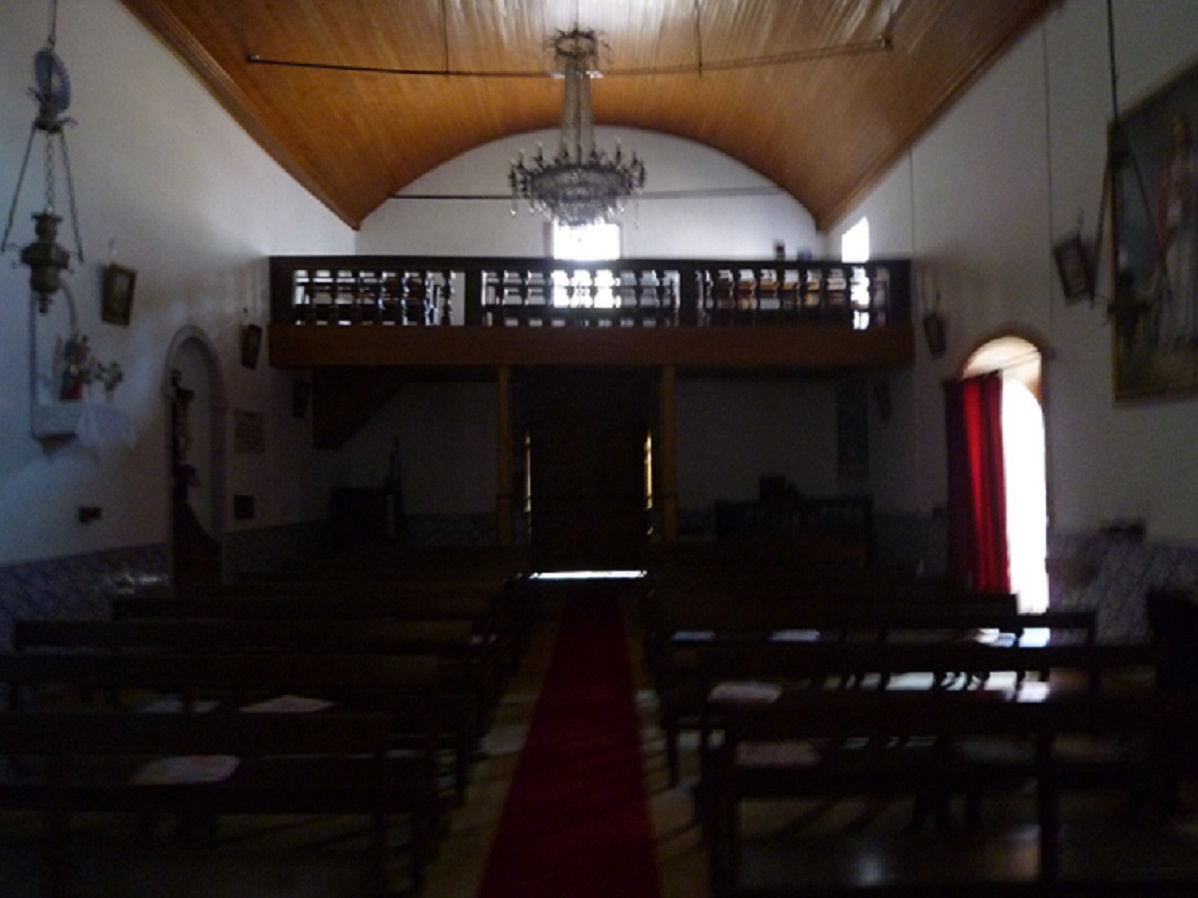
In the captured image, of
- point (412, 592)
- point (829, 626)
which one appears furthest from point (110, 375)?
point (829, 626)

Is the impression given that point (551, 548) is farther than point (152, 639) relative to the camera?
Yes

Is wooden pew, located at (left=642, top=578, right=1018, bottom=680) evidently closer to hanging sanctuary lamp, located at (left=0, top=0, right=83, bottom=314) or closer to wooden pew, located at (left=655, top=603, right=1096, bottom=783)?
wooden pew, located at (left=655, top=603, right=1096, bottom=783)

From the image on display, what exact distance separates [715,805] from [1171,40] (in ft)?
19.0

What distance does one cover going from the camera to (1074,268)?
755 cm

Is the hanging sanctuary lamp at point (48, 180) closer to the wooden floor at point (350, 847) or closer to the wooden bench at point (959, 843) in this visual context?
the wooden floor at point (350, 847)

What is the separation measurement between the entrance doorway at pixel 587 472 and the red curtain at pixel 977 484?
18.3ft

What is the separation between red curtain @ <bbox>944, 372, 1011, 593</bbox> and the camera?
9070 millimetres

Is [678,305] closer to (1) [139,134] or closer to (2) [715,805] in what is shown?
(1) [139,134]

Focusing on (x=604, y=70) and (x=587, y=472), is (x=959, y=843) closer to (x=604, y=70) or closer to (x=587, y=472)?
(x=604, y=70)

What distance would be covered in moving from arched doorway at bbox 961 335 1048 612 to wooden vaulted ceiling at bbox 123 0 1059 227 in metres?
2.63

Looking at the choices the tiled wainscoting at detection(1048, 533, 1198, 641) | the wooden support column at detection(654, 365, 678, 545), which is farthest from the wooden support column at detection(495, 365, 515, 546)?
the tiled wainscoting at detection(1048, 533, 1198, 641)

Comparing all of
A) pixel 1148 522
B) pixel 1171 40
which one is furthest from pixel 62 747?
pixel 1171 40

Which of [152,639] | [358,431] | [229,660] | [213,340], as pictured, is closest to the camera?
[229,660]

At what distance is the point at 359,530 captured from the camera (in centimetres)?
1321
